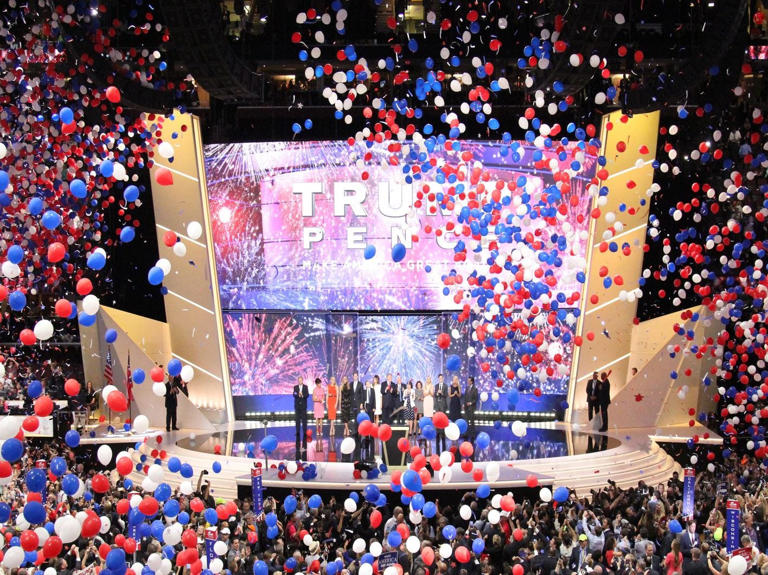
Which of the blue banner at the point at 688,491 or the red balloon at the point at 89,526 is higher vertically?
the red balloon at the point at 89,526

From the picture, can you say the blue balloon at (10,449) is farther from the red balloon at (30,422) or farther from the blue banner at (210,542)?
the blue banner at (210,542)

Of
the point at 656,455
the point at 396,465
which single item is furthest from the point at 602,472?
the point at 396,465

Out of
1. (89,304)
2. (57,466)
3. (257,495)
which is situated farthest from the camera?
(257,495)

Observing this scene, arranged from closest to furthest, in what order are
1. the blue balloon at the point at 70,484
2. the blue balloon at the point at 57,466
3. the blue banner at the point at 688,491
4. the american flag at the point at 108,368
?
the blue balloon at the point at 70,484, the blue balloon at the point at 57,466, the blue banner at the point at 688,491, the american flag at the point at 108,368

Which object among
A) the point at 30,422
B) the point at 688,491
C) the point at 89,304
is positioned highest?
the point at 89,304

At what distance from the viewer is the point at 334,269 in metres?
17.4

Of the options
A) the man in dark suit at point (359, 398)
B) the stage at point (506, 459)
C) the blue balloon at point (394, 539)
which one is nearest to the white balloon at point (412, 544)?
the blue balloon at point (394, 539)

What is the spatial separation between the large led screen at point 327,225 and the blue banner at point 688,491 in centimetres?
789

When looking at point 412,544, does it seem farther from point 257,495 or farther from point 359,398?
point 359,398

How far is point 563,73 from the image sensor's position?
1171 centimetres

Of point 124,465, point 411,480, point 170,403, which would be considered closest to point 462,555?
point 411,480

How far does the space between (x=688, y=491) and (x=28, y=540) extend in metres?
6.49

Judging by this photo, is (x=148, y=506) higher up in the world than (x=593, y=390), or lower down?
higher up

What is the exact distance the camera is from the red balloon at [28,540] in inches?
225
